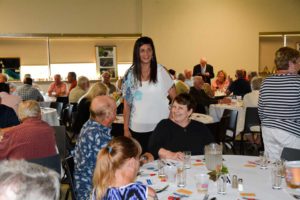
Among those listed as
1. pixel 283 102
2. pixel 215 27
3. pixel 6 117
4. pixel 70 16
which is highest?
pixel 70 16

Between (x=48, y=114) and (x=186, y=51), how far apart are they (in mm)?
7128

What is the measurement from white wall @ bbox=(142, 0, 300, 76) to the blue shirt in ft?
32.7

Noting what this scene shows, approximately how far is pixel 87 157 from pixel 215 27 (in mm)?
11113

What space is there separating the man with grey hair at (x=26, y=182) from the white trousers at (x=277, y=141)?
8.47 ft

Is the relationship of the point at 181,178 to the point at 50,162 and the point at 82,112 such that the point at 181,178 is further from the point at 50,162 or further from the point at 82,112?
the point at 82,112

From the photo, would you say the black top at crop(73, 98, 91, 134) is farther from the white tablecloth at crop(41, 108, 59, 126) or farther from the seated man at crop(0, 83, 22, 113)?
the white tablecloth at crop(41, 108, 59, 126)

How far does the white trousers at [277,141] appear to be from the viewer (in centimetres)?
346

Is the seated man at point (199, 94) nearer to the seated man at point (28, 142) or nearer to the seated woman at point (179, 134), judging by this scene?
the seated woman at point (179, 134)

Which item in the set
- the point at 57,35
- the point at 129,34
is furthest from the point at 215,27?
the point at 57,35

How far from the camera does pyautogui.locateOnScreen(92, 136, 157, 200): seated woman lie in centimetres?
195

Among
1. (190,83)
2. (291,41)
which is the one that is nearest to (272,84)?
(190,83)

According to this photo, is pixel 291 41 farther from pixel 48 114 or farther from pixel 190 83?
pixel 48 114

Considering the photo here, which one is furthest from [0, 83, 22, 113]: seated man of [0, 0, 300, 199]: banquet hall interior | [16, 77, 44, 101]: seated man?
[0, 0, 300, 199]: banquet hall interior

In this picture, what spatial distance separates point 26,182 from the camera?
118 centimetres
